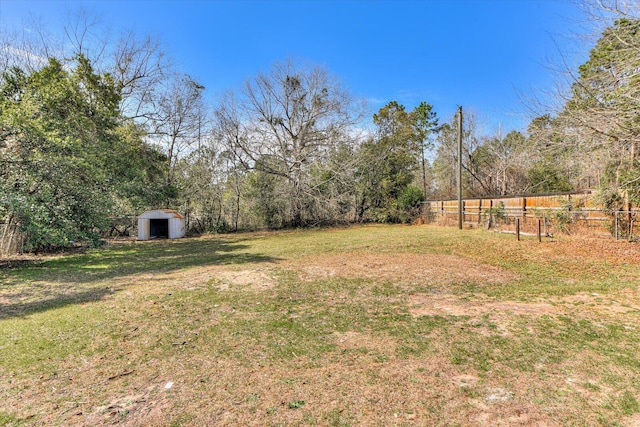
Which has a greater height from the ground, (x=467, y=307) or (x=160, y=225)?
(x=160, y=225)

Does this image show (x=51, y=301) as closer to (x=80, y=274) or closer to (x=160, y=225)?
(x=80, y=274)

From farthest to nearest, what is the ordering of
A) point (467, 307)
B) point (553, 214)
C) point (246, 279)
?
point (553, 214) → point (246, 279) → point (467, 307)

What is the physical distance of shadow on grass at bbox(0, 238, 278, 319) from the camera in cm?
465

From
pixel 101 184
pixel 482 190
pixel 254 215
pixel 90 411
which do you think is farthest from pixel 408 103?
pixel 90 411

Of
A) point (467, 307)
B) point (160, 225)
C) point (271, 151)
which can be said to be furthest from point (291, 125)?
point (467, 307)

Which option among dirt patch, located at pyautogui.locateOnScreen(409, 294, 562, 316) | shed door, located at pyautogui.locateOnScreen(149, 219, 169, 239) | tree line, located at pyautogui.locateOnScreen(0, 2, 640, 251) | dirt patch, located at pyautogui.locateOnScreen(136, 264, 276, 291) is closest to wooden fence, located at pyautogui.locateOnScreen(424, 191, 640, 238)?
tree line, located at pyautogui.locateOnScreen(0, 2, 640, 251)

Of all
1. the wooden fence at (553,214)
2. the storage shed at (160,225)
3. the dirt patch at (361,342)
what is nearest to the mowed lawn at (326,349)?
the dirt patch at (361,342)

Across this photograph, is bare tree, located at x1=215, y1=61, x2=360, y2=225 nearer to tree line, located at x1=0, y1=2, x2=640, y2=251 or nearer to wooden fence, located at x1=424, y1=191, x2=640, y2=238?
tree line, located at x1=0, y1=2, x2=640, y2=251

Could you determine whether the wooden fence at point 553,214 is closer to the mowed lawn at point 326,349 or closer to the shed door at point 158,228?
the mowed lawn at point 326,349

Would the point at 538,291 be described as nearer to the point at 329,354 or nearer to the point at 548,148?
the point at 329,354

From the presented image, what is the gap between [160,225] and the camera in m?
16.1

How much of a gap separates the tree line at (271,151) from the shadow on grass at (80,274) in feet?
2.59

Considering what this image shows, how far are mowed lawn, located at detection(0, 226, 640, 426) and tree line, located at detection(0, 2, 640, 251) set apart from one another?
3.17m

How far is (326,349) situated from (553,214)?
11.9 meters
